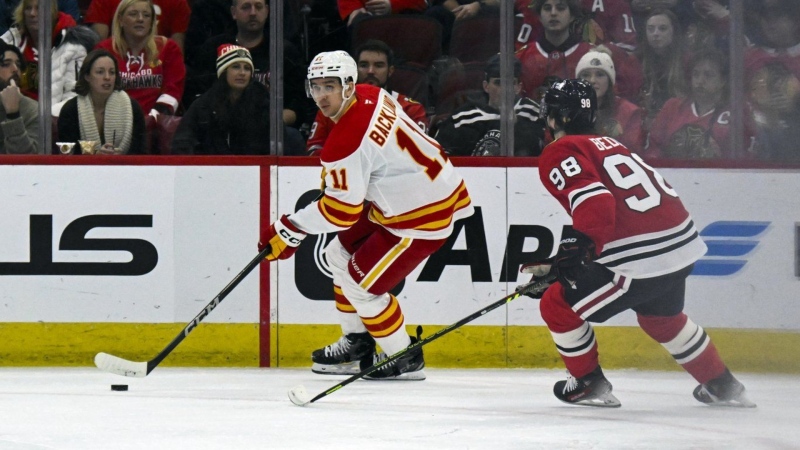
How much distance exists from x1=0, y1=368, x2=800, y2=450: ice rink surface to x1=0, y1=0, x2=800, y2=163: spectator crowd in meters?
0.97

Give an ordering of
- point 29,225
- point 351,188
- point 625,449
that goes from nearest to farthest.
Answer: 1. point 625,449
2. point 351,188
3. point 29,225

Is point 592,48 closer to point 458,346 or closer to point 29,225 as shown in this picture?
point 458,346

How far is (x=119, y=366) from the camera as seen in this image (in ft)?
14.4

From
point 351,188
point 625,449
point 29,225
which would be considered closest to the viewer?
point 625,449

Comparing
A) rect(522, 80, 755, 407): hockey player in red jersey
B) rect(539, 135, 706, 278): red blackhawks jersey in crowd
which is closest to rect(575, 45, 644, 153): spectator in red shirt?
rect(522, 80, 755, 407): hockey player in red jersey

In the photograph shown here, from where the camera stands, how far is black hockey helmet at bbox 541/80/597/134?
12.7 feet

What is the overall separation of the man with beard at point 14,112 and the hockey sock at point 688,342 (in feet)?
8.54

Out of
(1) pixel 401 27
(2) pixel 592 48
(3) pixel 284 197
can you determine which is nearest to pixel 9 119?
(3) pixel 284 197

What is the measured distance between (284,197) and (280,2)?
2.62 feet

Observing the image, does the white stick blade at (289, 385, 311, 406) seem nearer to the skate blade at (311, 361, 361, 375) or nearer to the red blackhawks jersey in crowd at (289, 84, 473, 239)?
the red blackhawks jersey in crowd at (289, 84, 473, 239)

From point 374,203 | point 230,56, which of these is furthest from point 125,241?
point 374,203

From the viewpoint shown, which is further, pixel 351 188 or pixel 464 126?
pixel 464 126

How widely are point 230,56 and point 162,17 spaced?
0.34m

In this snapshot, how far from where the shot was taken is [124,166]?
4.99 m
